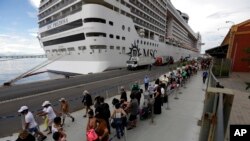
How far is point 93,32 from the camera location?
100 ft

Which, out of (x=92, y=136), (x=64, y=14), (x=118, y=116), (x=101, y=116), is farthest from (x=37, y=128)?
(x=64, y=14)

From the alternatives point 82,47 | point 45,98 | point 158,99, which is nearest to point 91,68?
point 82,47

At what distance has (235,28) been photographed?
27.2 meters

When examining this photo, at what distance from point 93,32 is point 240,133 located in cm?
2968

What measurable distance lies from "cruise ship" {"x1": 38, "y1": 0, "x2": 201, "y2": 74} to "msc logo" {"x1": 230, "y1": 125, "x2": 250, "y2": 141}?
96.3 feet

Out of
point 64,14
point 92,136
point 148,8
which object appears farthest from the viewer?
point 148,8

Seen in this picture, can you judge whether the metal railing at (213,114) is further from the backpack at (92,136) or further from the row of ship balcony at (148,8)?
the row of ship balcony at (148,8)

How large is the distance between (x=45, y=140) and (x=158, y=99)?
5569 mm

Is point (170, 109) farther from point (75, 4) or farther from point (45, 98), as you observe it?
point (75, 4)

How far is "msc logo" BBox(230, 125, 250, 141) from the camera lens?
7.59ft

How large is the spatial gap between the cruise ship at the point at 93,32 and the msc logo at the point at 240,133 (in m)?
29.4

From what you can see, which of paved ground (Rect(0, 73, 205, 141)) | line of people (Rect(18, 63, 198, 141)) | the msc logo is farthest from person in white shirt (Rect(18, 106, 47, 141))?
the msc logo

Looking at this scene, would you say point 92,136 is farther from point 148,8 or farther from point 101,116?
point 148,8

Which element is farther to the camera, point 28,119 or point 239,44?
Result: point 239,44
